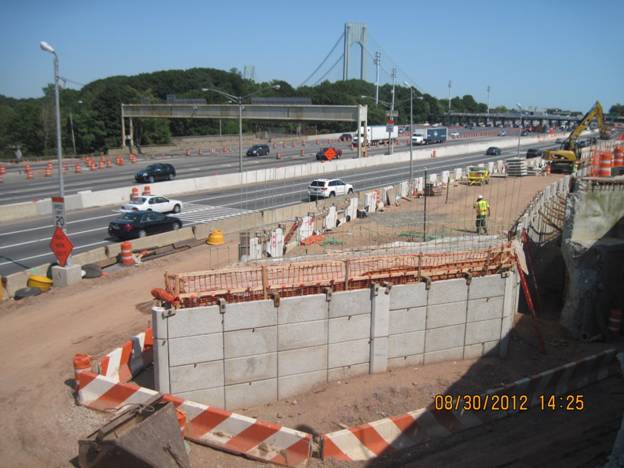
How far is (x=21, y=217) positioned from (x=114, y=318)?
1995 centimetres

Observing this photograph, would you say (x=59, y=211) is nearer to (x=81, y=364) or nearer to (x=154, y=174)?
(x=81, y=364)

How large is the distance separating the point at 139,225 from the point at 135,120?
207ft

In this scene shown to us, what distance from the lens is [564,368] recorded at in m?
11.5

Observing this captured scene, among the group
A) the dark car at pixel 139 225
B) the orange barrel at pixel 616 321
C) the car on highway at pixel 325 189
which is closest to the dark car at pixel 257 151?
the car on highway at pixel 325 189

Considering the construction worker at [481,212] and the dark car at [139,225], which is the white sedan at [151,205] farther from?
the construction worker at [481,212]

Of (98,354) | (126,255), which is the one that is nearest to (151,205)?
(126,255)

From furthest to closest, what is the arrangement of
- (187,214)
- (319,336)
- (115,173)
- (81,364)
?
(115,173)
(187,214)
(319,336)
(81,364)

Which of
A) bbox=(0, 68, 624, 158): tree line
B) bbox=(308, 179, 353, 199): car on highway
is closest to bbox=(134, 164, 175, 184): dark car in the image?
bbox=(308, 179, 353, 199): car on highway

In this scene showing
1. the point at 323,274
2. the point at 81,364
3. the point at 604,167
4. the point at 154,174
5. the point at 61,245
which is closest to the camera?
the point at 81,364

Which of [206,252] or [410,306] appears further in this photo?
[206,252]

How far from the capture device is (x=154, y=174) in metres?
44.3

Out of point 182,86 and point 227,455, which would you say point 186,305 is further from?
point 182,86

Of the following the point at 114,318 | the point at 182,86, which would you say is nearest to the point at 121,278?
the point at 114,318

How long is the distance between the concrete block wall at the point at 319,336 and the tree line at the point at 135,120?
35.8 m
